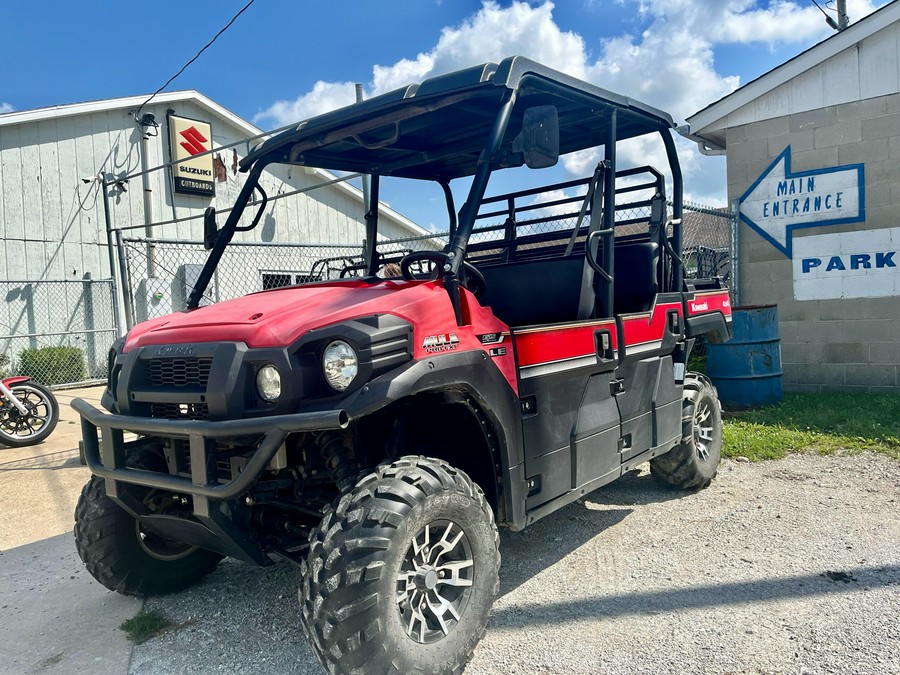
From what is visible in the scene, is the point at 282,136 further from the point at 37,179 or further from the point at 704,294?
the point at 37,179

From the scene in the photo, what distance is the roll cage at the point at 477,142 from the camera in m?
2.96

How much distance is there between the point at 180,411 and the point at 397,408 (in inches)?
33.5

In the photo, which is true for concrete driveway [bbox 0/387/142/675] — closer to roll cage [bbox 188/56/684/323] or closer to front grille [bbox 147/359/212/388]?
front grille [bbox 147/359/212/388]

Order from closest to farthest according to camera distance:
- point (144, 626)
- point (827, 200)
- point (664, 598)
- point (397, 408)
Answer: point (397, 408) → point (144, 626) → point (664, 598) → point (827, 200)

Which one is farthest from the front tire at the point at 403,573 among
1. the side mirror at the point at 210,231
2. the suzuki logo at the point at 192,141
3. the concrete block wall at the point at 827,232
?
the suzuki logo at the point at 192,141

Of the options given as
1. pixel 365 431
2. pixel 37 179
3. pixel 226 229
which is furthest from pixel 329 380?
pixel 37 179

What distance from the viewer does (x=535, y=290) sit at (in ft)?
13.0

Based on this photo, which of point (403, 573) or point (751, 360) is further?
point (751, 360)

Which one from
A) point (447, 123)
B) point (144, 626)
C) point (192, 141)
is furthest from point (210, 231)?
point (192, 141)

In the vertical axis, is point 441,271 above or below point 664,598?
above

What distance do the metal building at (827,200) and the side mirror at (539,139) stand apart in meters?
6.16

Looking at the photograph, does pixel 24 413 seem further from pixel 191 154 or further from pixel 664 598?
pixel 191 154

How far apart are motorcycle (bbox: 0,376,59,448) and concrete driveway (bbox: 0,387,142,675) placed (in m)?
1.22

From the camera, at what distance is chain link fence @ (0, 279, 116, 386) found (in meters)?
11.3
